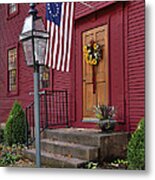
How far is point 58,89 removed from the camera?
→ 3600 mm

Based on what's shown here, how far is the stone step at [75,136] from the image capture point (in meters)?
3.31

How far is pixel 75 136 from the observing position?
3432mm

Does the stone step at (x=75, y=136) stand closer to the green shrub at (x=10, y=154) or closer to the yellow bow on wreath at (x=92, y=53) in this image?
the green shrub at (x=10, y=154)

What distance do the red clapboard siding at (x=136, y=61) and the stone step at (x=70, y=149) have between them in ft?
1.19

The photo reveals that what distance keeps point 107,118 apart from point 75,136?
0.34m

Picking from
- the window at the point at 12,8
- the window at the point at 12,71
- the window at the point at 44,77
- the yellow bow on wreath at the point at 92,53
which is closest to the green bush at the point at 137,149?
the yellow bow on wreath at the point at 92,53

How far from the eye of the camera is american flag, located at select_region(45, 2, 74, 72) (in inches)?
135

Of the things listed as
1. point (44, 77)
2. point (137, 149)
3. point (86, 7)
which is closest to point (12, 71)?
point (44, 77)

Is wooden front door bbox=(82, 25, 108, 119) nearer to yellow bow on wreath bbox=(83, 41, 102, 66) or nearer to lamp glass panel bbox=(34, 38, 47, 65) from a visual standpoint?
yellow bow on wreath bbox=(83, 41, 102, 66)

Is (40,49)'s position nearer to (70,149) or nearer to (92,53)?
(92,53)

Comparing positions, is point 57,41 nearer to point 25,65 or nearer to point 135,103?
point 25,65

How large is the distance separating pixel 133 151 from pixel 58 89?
866 mm

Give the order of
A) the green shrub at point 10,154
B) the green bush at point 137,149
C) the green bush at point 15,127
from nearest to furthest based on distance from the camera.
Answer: the green bush at point 137,149
the green shrub at point 10,154
the green bush at point 15,127

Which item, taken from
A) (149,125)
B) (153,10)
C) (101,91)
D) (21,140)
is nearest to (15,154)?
(21,140)
